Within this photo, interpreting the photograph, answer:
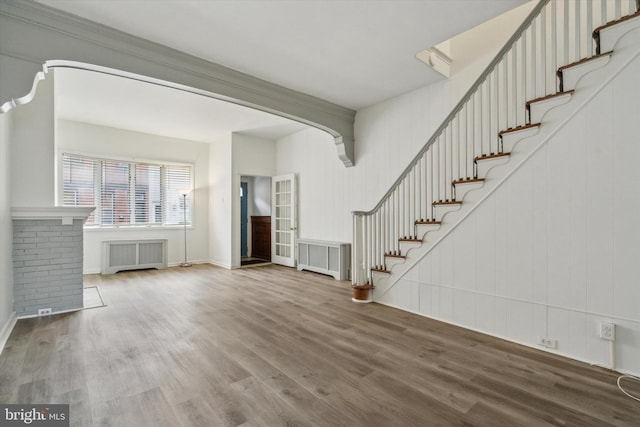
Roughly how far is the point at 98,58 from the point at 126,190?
14.5ft

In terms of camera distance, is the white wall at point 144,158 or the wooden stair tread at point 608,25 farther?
the white wall at point 144,158

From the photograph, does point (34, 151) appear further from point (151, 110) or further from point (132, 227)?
point (132, 227)

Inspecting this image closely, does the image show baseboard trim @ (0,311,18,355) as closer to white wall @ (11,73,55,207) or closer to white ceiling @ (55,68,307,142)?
white wall @ (11,73,55,207)

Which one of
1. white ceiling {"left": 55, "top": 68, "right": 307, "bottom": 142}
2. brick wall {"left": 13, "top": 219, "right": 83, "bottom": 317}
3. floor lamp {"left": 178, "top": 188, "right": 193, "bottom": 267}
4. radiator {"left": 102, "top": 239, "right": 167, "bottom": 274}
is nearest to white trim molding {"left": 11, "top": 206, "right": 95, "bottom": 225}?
brick wall {"left": 13, "top": 219, "right": 83, "bottom": 317}

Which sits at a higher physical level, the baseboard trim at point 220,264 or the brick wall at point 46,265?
the brick wall at point 46,265

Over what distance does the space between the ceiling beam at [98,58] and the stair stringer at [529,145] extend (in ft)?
8.68

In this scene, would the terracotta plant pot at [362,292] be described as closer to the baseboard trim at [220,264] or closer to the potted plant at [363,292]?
the potted plant at [363,292]

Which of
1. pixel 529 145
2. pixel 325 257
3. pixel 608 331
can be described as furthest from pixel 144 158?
pixel 608 331

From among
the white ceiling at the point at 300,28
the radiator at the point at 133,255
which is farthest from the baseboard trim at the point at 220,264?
the white ceiling at the point at 300,28

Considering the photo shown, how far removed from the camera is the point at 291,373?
223 centimetres

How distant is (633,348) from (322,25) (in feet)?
12.2

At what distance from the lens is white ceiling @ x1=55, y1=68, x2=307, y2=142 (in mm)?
4207

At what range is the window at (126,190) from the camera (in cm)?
591

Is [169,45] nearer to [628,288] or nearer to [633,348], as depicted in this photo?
[628,288]
